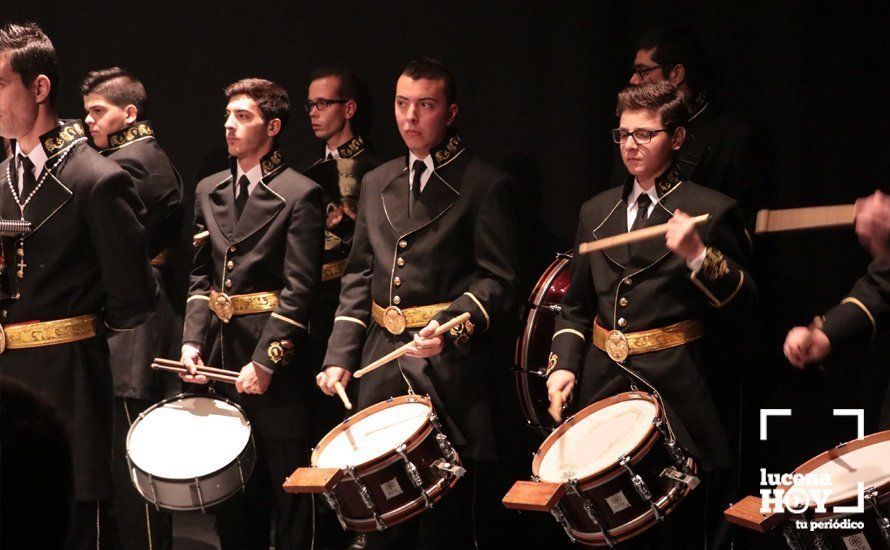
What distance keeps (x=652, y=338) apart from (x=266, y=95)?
192 cm

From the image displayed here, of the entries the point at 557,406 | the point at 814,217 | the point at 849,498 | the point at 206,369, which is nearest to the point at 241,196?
the point at 206,369

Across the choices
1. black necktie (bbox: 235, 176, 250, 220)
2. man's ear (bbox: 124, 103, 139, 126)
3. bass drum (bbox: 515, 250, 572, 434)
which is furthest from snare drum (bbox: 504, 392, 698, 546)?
man's ear (bbox: 124, 103, 139, 126)

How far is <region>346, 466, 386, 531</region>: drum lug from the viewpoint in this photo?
3.70 m

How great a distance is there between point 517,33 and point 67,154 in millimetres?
1972

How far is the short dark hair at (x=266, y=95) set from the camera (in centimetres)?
455

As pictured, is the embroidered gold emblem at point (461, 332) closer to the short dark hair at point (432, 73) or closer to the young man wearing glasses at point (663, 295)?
the young man wearing glasses at point (663, 295)

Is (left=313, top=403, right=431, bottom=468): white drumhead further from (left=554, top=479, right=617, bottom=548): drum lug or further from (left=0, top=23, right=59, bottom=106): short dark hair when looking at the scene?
(left=0, top=23, right=59, bottom=106): short dark hair

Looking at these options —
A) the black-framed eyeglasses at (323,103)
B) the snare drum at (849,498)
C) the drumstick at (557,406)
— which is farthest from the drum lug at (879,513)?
the black-framed eyeglasses at (323,103)

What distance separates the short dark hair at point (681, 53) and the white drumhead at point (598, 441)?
135 cm

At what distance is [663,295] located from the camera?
12.1 ft

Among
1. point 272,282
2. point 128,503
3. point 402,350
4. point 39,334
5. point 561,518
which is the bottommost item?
point 128,503

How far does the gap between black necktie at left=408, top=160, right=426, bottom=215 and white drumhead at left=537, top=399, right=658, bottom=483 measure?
106 centimetres

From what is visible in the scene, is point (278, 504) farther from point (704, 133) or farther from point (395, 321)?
point (704, 133)

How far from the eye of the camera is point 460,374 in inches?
159
